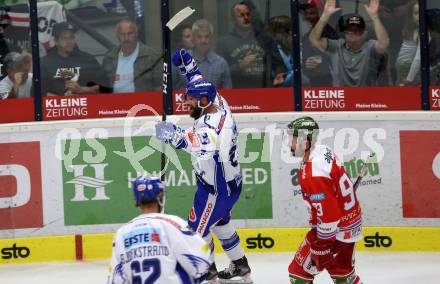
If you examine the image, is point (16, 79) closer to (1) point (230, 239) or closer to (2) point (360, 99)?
(1) point (230, 239)

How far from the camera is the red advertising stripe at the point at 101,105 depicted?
1022 centimetres

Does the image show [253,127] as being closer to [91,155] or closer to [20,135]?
[91,155]

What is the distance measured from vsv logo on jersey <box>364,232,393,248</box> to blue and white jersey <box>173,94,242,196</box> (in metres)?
1.75

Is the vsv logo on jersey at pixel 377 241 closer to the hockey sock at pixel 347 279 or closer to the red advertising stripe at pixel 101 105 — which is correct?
the red advertising stripe at pixel 101 105

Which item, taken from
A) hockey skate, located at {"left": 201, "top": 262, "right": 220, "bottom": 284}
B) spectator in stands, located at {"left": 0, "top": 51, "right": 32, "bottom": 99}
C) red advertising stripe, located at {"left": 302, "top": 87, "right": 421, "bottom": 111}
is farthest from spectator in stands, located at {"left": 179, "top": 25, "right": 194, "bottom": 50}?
hockey skate, located at {"left": 201, "top": 262, "right": 220, "bottom": 284}

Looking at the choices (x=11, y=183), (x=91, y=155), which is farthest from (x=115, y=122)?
(x=11, y=183)

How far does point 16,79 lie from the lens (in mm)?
10250

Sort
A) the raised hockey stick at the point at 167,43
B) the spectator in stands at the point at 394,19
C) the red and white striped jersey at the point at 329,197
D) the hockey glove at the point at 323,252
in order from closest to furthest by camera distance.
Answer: the red and white striped jersey at the point at 329,197
the hockey glove at the point at 323,252
the raised hockey stick at the point at 167,43
the spectator in stands at the point at 394,19

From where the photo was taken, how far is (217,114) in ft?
27.3

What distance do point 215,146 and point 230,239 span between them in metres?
0.85

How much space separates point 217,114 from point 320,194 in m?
1.86

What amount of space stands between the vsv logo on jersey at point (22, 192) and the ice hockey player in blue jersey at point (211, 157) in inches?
78.4

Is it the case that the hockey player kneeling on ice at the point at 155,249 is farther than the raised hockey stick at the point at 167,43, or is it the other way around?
the raised hockey stick at the point at 167,43

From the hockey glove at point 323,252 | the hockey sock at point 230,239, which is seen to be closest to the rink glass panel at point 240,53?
the hockey sock at point 230,239
